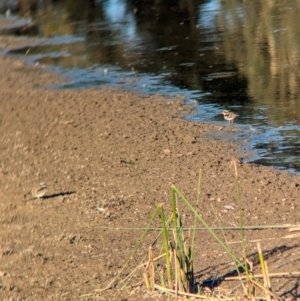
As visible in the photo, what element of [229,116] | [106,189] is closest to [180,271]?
[106,189]

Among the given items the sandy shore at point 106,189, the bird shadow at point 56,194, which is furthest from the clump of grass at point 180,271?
the bird shadow at point 56,194

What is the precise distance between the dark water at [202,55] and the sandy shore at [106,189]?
48 centimetres

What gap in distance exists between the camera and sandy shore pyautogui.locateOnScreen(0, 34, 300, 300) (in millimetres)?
4932

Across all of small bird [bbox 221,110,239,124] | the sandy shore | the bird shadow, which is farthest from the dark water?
the bird shadow

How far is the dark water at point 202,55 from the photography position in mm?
8344

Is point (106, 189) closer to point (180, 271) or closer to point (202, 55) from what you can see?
point (180, 271)

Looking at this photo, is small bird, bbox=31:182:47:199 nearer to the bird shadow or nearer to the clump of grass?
the bird shadow

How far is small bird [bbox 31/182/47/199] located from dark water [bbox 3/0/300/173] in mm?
1883

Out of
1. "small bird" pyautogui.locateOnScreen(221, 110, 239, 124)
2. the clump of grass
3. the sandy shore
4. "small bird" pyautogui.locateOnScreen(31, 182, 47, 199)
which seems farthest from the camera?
"small bird" pyautogui.locateOnScreen(221, 110, 239, 124)

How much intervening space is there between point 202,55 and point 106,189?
5.59 meters

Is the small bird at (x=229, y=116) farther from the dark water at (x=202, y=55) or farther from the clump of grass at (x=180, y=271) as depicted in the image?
the clump of grass at (x=180, y=271)

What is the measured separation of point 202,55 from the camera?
38.3 ft

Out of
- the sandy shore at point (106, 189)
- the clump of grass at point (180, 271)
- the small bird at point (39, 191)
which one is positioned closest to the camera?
the clump of grass at point (180, 271)

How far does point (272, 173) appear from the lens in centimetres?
666
